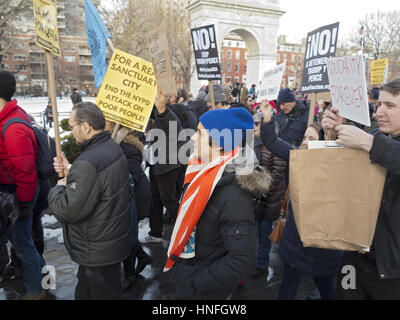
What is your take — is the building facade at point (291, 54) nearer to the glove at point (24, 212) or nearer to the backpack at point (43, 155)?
the backpack at point (43, 155)

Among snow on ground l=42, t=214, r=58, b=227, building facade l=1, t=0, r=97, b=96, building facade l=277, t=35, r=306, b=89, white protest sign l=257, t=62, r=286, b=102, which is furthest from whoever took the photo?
building facade l=277, t=35, r=306, b=89

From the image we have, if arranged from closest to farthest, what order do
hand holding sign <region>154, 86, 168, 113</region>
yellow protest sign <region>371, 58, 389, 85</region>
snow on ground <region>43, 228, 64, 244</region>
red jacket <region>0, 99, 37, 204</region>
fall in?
red jacket <region>0, 99, 37, 204</region>
hand holding sign <region>154, 86, 168, 113</region>
snow on ground <region>43, 228, 64, 244</region>
yellow protest sign <region>371, 58, 389, 85</region>

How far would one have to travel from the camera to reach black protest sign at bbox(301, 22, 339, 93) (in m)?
2.75

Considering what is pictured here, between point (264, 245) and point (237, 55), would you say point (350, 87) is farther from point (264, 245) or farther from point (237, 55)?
point (237, 55)

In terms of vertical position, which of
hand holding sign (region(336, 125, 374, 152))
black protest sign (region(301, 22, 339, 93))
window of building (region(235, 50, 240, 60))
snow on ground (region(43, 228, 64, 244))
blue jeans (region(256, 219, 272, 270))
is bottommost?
snow on ground (region(43, 228, 64, 244))

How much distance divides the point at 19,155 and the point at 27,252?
101cm

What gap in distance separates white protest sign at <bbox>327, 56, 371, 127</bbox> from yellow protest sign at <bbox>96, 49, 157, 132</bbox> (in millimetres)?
1797

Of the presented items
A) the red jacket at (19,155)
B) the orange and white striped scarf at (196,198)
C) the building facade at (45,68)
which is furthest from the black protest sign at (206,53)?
the building facade at (45,68)

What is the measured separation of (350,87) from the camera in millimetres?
1842

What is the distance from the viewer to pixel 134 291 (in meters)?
3.33

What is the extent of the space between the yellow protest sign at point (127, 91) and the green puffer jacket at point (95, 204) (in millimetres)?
629

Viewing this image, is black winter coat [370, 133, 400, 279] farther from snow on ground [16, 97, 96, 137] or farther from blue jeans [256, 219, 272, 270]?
snow on ground [16, 97, 96, 137]

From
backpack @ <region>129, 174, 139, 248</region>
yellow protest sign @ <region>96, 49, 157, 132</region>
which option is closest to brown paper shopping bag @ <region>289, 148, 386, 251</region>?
yellow protest sign @ <region>96, 49, 157, 132</region>

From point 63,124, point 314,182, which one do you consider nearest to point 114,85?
point 314,182
